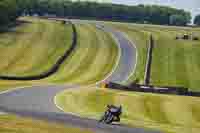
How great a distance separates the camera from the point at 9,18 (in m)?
150

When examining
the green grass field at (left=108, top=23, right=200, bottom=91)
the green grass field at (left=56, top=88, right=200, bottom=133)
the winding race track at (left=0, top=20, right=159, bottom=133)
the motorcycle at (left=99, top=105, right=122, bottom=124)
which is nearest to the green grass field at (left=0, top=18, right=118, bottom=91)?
the winding race track at (left=0, top=20, right=159, bottom=133)

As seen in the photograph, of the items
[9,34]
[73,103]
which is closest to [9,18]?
[9,34]

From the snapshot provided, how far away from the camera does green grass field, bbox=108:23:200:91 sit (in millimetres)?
103500

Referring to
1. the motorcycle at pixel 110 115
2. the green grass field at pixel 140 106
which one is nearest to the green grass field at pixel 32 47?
the green grass field at pixel 140 106

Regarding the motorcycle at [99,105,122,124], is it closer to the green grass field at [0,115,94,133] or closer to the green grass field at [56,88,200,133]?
the green grass field at [56,88,200,133]

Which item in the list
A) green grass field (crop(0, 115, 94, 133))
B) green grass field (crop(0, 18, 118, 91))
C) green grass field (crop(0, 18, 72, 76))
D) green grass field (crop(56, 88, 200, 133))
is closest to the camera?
green grass field (crop(0, 115, 94, 133))

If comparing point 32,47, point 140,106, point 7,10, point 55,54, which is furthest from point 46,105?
point 7,10

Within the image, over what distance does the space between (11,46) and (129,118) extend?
2724 inches

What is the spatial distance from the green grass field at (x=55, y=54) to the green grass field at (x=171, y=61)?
21.2ft

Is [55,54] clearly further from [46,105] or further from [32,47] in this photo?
[46,105]

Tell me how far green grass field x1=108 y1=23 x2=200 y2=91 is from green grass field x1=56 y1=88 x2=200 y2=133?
2829 centimetres

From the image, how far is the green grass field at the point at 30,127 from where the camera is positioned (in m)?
37.2

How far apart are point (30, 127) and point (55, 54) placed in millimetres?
76522

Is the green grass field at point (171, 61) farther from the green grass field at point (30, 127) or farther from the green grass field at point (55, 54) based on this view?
the green grass field at point (30, 127)
